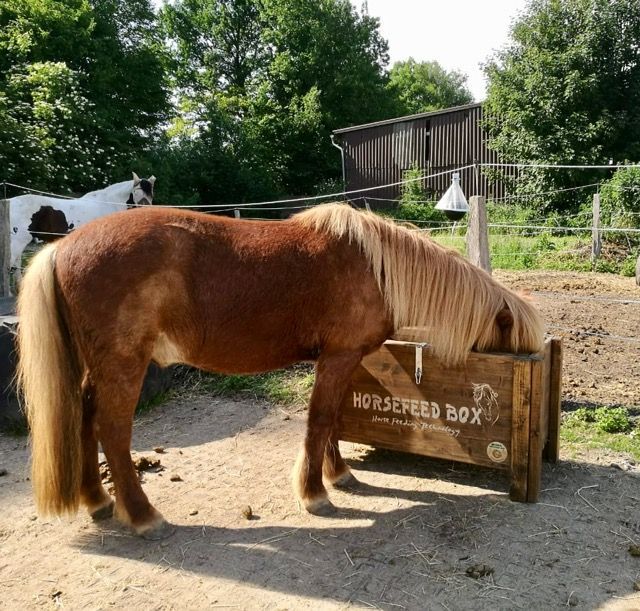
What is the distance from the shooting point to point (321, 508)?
2.97 m

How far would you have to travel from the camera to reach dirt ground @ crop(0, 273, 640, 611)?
7.52 feet

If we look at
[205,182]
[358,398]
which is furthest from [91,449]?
[205,182]

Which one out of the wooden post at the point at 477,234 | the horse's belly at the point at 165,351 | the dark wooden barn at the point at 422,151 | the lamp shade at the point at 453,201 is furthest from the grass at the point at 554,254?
the horse's belly at the point at 165,351

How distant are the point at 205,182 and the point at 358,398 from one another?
1729 centimetres

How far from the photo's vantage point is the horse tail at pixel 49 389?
103 inches

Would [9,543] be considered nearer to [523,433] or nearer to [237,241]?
[237,241]

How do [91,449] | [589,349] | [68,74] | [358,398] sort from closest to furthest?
[91,449] < [358,398] < [589,349] < [68,74]

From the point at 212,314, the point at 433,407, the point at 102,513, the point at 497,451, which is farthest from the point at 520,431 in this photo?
the point at 102,513

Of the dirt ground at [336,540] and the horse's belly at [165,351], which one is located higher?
the horse's belly at [165,351]

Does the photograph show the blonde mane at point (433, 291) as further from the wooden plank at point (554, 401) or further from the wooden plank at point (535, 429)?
the wooden plank at point (554, 401)

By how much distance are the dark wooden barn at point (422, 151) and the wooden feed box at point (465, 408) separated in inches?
627

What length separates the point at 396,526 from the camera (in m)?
2.83

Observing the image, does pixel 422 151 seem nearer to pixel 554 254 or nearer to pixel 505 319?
pixel 554 254

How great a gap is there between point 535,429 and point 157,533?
212 centimetres
